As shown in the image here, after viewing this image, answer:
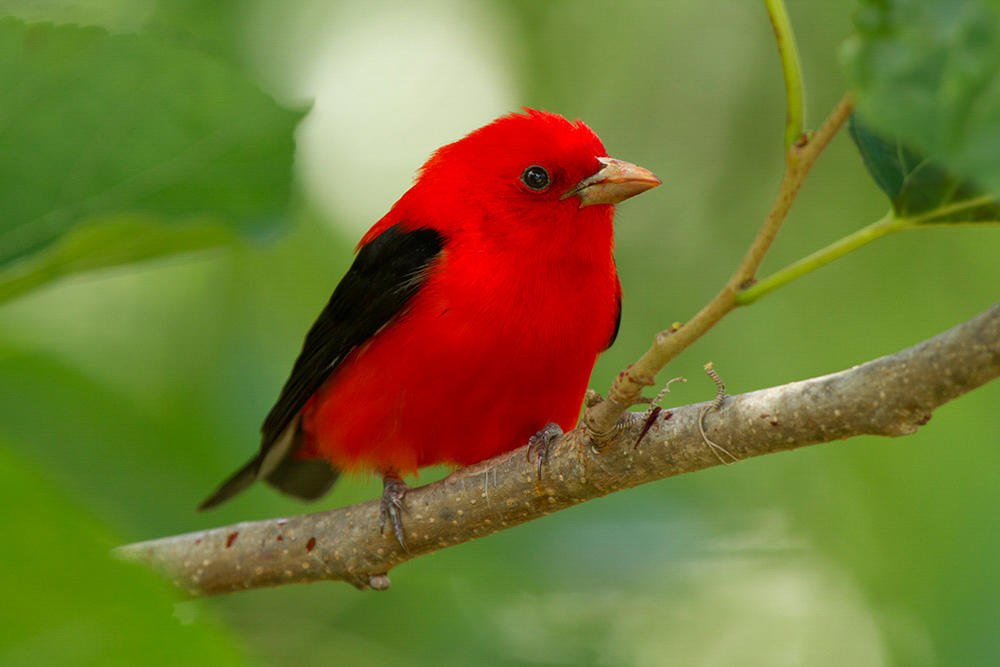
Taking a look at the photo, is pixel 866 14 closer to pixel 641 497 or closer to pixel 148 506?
pixel 641 497

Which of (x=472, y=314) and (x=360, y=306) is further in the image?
(x=360, y=306)

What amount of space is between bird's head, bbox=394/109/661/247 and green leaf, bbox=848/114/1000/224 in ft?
7.82

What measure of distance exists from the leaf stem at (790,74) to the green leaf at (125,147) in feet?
2.77

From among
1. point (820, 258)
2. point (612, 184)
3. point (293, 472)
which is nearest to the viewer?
point (820, 258)

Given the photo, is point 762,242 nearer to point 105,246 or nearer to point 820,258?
point 820,258

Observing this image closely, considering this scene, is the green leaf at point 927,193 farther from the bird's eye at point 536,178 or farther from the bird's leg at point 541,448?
the bird's eye at point 536,178

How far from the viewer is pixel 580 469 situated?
2.55 m

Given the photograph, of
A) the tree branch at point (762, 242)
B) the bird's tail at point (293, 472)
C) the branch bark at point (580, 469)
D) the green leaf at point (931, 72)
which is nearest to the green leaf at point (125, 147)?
the branch bark at point (580, 469)

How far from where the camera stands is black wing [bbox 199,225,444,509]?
397cm

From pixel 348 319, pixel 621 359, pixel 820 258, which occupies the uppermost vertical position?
pixel 820 258

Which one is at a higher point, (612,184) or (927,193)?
(927,193)

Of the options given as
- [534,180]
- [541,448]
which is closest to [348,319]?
[534,180]

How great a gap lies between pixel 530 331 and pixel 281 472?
170 cm

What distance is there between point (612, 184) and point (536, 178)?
1.13 ft
